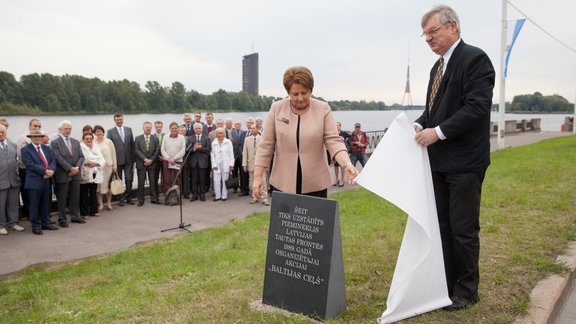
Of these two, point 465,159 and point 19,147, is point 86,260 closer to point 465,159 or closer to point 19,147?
point 19,147

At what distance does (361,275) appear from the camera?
456 centimetres

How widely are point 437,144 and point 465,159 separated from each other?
0.26 metres

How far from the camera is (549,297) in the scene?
12.7ft

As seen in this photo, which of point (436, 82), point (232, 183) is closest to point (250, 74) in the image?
point (232, 183)

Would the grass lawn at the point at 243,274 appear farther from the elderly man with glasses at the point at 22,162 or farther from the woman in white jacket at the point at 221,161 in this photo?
the woman in white jacket at the point at 221,161

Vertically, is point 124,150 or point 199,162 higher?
point 124,150

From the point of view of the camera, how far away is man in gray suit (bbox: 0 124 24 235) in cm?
845

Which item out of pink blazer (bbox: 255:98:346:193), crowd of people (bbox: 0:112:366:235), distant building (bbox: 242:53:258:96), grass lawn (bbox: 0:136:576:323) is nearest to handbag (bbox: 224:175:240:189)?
crowd of people (bbox: 0:112:366:235)

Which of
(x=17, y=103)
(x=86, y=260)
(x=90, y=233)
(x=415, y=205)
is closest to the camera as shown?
(x=415, y=205)

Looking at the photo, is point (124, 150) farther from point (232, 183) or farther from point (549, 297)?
point (549, 297)

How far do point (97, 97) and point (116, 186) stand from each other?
151 inches

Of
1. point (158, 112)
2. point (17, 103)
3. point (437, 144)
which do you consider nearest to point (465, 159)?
point (437, 144)

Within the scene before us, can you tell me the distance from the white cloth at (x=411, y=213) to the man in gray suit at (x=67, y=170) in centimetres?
782

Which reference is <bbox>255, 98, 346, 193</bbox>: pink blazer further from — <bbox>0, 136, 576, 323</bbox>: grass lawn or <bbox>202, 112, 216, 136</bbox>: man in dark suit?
<bbox>202, 112, 216, 136</bbox>: man in dark suit
